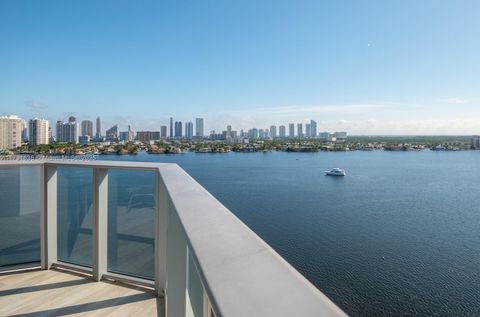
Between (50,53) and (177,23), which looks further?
(177,23)

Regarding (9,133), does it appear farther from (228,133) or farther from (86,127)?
(228,133)

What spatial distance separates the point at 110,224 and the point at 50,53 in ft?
31.2

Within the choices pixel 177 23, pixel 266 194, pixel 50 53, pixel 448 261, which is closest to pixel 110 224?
pixel 50 53

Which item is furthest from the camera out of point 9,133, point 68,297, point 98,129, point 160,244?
point 98,129

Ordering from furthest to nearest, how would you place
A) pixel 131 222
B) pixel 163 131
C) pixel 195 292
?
pixel 163 131, pixel 131 222, pixel 195 292

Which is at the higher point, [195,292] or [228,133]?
[228,133]

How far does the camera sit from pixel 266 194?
72.7 feet

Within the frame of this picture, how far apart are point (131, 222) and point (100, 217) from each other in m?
0.27

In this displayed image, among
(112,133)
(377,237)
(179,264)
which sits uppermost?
(112,133)

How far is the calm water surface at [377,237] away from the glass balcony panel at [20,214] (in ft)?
28.6

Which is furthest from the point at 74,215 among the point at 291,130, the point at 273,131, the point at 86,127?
the point at 273,131

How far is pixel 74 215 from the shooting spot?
2.81 metres

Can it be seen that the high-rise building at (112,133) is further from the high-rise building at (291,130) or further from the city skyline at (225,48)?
the high-rise building at (291,130)

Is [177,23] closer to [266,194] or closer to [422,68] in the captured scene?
[266,194]
